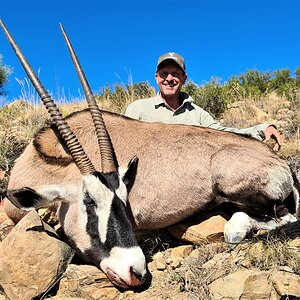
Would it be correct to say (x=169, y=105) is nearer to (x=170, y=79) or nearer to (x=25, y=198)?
(x=170, y=79)

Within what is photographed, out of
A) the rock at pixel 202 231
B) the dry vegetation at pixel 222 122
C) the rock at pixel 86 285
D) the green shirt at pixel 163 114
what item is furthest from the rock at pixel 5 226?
the green shirt at pixel 163 114

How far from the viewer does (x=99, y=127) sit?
4219 mm

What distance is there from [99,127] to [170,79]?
7.45ft

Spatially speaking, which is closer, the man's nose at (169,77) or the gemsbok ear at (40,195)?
the gemsbok ear at (40,195)

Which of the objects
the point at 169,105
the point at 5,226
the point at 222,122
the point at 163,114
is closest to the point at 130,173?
the point at 5,226

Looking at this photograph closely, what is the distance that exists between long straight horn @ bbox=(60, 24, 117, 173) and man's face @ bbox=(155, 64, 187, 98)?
181cm

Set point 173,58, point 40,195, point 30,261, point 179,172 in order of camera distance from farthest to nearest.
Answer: point 173,58 → point 179,172 → point 40,195 → point 30,261

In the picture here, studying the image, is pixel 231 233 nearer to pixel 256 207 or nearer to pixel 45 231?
pixel 256 207

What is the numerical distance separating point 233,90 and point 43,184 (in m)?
7.98

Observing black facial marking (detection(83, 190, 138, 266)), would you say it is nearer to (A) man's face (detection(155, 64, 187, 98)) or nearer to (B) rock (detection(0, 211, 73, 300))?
(B) rock (detection(0, 211, 73, 300))

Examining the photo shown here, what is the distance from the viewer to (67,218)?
3904 mm

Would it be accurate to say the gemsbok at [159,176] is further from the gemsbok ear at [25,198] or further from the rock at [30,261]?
the rock at [30,261]

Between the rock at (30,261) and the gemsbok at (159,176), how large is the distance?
7.8 inches

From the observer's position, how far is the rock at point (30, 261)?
3482 mm
